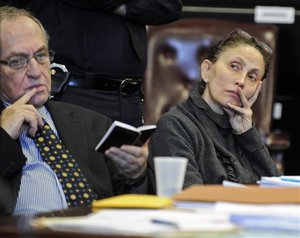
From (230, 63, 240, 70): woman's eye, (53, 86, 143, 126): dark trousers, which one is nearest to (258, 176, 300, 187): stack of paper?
(230, 63, 240, 70): woman's eye

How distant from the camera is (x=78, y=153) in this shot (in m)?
2.63

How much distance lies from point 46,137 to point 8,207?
1.18 ft

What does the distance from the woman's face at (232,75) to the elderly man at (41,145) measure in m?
0.56

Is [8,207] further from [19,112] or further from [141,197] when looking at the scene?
[141,197]

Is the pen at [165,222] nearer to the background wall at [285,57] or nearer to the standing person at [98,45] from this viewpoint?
the standing person at [98,45]

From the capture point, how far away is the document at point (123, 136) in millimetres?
2250

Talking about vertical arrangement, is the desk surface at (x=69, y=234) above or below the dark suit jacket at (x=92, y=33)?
below

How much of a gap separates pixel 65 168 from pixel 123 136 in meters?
0.30

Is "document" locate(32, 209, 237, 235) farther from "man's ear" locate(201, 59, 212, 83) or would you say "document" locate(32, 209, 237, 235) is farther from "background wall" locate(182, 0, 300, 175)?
"background wall" locate(182, 0, 300, 175)

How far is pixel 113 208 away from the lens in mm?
1792

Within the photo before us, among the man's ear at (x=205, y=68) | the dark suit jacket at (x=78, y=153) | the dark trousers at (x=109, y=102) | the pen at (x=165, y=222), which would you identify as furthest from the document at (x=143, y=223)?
the man's ear at (x=205, y=68)

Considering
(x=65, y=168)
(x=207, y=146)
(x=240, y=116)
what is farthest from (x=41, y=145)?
(x=240, y=116)

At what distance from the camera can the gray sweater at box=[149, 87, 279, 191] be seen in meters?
2.92

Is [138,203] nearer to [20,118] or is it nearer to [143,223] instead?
[143,223]
